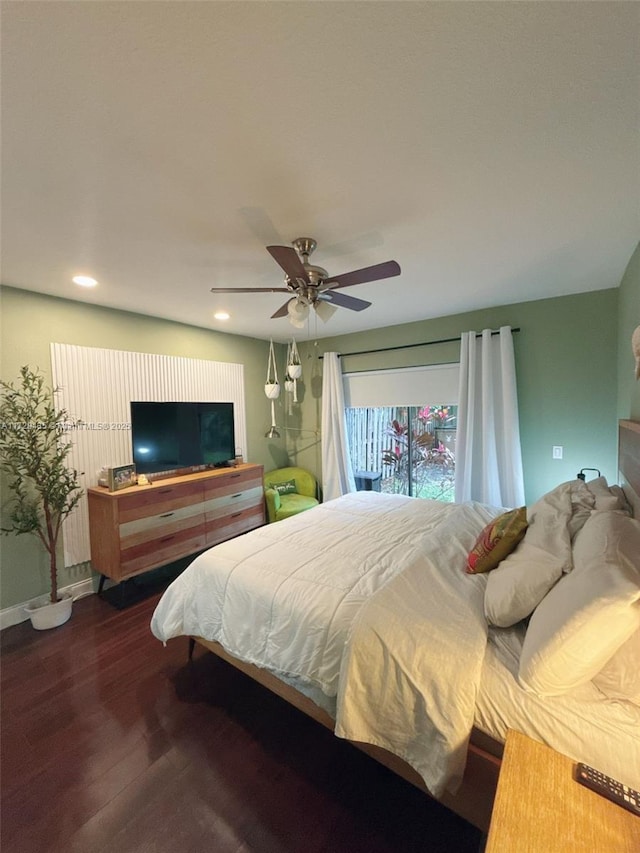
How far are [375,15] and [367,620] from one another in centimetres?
190

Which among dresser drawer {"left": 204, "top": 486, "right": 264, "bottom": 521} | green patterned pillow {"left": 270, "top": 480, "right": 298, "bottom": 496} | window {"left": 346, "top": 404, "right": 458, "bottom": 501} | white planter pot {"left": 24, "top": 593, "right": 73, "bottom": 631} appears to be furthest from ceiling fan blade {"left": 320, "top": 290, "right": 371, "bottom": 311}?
white planter pot {"left": 24, "top": 593, "right": 73, "bottom": 631}

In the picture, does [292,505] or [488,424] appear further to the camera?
[292,505]

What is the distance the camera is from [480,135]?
45.8 inches

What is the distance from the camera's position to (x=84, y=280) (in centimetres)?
236

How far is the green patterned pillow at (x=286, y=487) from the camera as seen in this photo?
4344 millimetres

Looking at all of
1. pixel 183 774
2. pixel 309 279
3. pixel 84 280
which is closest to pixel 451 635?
pixel 183 774

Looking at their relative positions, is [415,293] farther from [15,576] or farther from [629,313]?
[15,576]

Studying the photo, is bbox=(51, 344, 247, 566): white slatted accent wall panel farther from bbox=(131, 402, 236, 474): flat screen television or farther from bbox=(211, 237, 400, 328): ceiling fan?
bbox=(211, 237, 400, 328): ceiling fan

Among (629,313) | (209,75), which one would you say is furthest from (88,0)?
(629,313)

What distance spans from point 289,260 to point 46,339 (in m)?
2.35

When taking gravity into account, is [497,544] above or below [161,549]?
above

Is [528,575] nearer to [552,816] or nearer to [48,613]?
[552,816]

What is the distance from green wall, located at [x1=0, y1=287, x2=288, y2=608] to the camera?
246 centimetres

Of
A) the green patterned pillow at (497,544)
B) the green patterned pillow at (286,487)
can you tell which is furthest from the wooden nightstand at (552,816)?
the green patterned pillow at (286,487)
